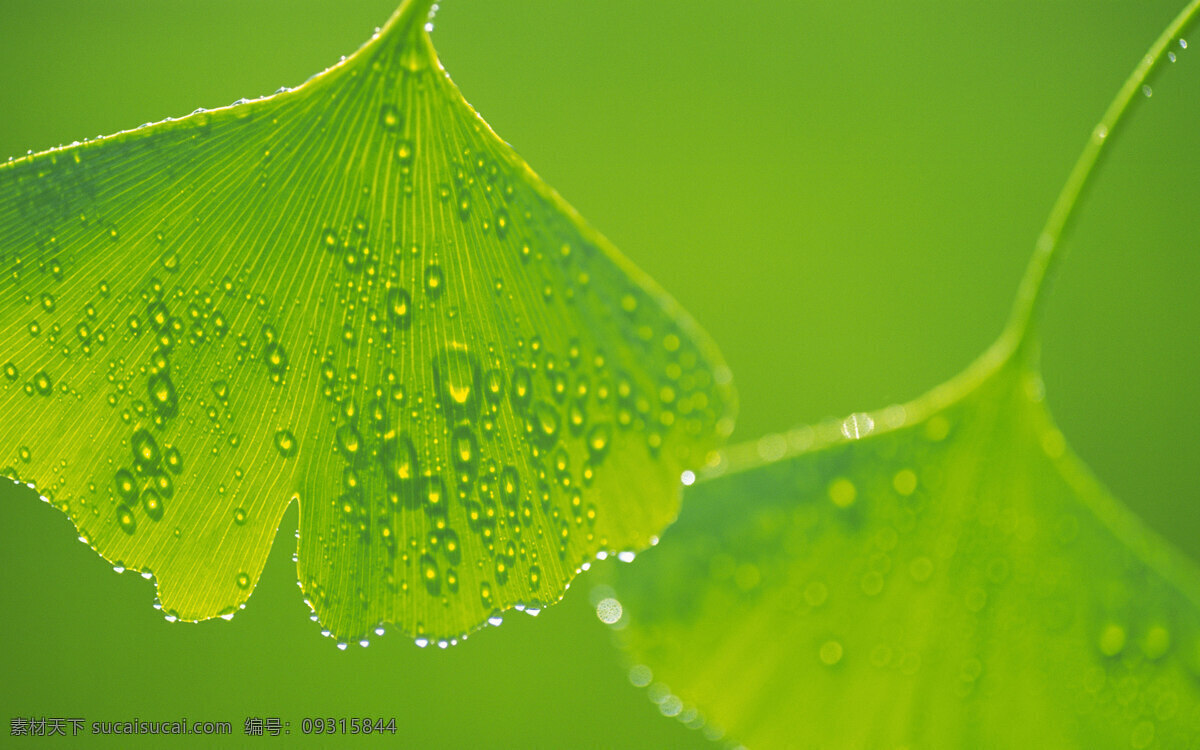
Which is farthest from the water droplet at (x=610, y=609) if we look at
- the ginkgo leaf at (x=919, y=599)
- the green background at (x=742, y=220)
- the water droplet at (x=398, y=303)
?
the green background at (x=742, y=220)

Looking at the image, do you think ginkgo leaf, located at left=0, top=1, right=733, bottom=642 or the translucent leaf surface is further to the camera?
the translucent leaf surface

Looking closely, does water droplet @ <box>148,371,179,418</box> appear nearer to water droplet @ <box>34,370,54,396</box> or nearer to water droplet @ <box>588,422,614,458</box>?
water droplet @ <box>34,370,54,396</box>

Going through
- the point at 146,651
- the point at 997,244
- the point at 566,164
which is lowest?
the point at 146,651

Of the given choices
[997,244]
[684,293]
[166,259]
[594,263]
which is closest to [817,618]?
[594,263]

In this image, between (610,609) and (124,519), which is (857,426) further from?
(124,519)

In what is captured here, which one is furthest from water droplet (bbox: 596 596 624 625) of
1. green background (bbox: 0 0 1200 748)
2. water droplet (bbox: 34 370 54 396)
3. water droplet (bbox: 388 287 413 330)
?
green background (bbox: 0 0 1200 748)

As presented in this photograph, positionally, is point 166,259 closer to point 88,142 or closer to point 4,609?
point 88,142
